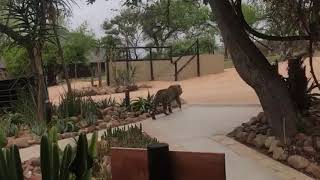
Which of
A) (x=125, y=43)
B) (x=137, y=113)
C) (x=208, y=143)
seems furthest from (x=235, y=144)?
(x=125, y=43)

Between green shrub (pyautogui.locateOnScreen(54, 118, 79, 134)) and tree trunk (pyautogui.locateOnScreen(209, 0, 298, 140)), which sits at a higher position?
tree trunk (pyautogui.locateOnScreen(209, 0, 298, 140))

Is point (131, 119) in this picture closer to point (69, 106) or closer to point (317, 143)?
point (69, 106)

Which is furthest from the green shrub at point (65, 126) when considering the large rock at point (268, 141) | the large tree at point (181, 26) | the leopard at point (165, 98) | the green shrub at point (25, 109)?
the large tree at point (181, 26)

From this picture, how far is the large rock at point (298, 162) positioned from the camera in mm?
6645

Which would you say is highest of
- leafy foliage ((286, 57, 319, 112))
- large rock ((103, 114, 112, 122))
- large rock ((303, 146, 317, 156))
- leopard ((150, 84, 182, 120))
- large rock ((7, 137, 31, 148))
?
leafy foliage ((286, 57, 319, 112))

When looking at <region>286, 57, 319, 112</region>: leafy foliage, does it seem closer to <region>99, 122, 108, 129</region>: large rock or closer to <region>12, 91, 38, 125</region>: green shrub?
<region>99, 122, 108, 129</region>: large rock

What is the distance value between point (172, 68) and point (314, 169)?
77.5 ft

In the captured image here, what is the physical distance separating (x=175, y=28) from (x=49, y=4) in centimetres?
A: 3127

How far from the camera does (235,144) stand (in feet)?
27.5

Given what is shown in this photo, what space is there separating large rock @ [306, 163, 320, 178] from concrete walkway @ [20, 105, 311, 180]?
0.15m

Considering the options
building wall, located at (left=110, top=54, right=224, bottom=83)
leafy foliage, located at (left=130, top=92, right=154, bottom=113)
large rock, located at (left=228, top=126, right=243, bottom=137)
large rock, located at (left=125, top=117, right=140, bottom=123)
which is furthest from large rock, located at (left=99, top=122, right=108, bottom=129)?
building wall, located at (left=110, top=54, right=224, bottom=83)

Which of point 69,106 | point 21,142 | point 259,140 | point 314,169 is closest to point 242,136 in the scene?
point 259,140

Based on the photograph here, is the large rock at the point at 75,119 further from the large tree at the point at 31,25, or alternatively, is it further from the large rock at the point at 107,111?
the large rock at the point at 107,111

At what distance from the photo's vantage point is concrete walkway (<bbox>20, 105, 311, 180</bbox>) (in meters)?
6.57
